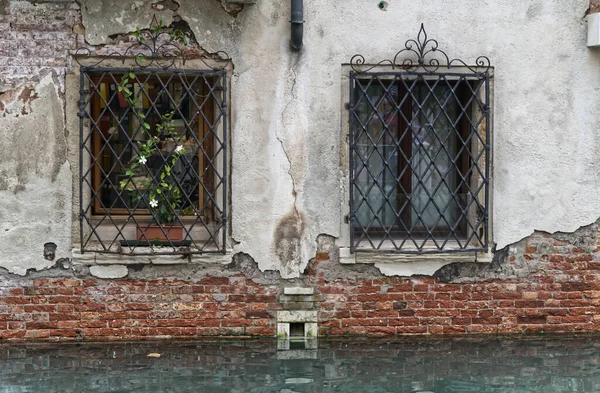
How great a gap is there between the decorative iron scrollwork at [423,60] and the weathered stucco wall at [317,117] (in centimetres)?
6

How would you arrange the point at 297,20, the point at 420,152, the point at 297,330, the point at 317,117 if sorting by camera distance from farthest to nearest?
the point at 420,152 → the point at 297,330 → the point at 317,117 → the point at 297,20

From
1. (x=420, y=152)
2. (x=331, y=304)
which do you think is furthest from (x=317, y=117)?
(x=331, y=304)

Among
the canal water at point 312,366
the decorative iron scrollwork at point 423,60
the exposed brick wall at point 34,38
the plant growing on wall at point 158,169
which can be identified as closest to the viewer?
the canal water at point 312,366

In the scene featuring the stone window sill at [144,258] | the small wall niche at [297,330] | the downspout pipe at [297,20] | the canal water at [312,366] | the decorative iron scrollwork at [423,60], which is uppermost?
the downspout pipe at [297,20]

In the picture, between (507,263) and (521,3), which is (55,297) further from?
(521,3)

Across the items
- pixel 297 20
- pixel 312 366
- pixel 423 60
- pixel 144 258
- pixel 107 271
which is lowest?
pixel 312 366

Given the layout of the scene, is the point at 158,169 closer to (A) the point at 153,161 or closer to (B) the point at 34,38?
(A) the point at 153,161

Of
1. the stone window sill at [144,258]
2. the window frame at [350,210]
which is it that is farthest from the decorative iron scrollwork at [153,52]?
the stone window sill at [144,258]

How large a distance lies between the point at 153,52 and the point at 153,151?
762mm

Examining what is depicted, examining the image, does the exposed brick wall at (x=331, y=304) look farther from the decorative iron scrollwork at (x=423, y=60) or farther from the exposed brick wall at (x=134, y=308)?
the decorative iron scrollwork at (x=423, y=60)

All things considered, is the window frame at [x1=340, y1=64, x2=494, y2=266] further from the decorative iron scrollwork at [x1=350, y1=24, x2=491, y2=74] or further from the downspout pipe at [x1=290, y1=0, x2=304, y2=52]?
the downspout pipe at [x1=290, y1=0, x2=304, y2=52]

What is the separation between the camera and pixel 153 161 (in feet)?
22.4

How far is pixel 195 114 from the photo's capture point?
667 centimetres

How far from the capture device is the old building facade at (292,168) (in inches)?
258
